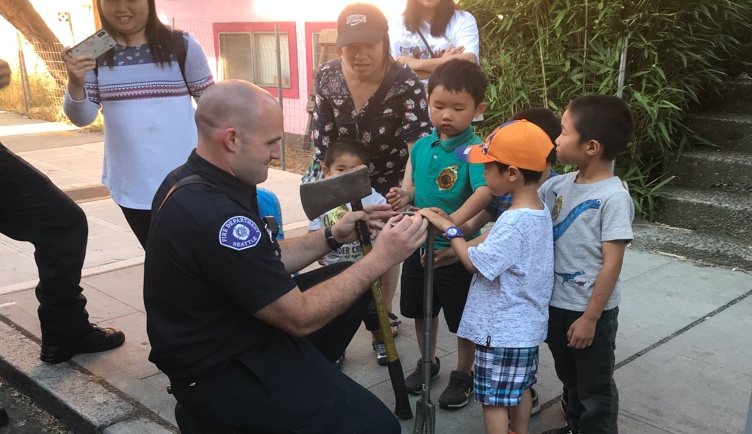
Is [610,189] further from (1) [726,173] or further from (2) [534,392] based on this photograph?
(1) [726,173]

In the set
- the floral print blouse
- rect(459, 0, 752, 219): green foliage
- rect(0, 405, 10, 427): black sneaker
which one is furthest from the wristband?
rect(459, 0, 752, 219): green foliage

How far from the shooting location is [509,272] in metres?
2.44

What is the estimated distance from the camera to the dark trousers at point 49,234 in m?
3.20

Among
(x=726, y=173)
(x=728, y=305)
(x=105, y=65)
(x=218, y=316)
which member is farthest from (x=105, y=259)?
(x=726, y=173)

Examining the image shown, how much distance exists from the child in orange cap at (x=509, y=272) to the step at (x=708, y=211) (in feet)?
10.2

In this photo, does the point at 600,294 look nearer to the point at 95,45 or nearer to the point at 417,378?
the point at 417,378

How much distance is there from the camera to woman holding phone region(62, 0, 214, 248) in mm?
3154

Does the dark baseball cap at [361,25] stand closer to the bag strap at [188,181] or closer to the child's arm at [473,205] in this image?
the child's arm at [473,205]

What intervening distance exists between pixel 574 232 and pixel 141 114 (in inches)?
80.5

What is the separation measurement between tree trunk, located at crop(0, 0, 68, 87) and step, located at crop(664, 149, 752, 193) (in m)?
11.0

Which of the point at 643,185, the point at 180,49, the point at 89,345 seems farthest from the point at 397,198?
the point at 643,185

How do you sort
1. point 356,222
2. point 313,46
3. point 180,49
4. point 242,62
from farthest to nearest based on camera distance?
1. point 242,62
2. point 313,46
3. point 180,49
4. point 356,222

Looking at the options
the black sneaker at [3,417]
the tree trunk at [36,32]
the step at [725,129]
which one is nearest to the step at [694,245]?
the step at [725,129]

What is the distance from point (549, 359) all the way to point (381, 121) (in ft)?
4.86
